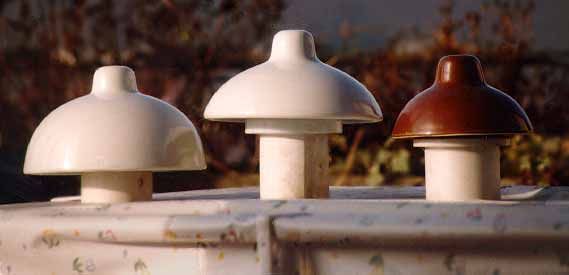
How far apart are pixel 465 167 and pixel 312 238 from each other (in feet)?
0.76

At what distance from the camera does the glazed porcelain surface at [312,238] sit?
68 centimetres

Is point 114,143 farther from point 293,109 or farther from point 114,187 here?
point 293,109

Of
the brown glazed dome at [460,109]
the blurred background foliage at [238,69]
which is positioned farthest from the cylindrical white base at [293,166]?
the blurred background foliage at [238,69]

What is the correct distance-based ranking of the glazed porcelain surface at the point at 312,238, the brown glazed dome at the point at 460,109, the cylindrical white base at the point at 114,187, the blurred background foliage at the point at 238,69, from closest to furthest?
the glazed porcelain surface at the point at 312,238, the brown glazed dome at the point at 460,109, the cylindrical white base at the point at 114,187, the blurred background foliage at the point at 238,69

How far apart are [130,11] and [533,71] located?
152cm

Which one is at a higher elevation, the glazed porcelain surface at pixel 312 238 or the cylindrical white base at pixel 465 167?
the cylindrical white base at pixel 465 167

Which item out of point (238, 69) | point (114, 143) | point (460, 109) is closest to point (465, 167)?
point (460, 109)

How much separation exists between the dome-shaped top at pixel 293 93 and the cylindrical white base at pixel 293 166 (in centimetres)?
7

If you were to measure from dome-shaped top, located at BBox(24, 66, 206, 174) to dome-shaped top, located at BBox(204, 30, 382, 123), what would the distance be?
57 mm

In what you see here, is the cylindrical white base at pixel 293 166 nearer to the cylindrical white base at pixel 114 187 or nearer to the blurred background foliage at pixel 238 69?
the cylindrical white base at pixel 114 187

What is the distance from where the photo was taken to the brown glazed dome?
0.79 m

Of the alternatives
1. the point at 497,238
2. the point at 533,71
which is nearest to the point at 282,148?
the point at 497,238

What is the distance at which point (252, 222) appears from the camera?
2.34 feet

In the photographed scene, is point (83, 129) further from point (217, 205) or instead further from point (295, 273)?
point (295, 273)
